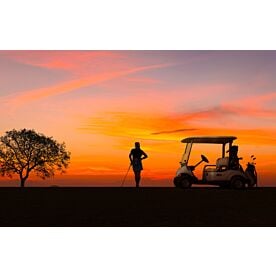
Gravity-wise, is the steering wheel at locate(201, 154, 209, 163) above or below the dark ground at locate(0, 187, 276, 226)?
above

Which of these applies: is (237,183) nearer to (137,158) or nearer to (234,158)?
(234,158)

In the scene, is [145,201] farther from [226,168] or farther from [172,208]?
[226,168]

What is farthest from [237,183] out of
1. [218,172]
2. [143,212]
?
[143,212]

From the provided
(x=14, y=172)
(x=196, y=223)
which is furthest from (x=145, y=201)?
(x=14, y=172)

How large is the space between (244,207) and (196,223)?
3.70 meters

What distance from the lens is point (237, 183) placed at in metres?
24.3

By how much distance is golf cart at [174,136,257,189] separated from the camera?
24.2 metres

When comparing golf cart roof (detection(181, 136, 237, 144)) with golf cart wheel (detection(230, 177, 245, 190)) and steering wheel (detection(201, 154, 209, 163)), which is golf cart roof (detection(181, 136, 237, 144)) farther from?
golf cart wheel (detection(230, 177, 245, 190))

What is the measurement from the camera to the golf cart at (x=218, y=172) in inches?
953

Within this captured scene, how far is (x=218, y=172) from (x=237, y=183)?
858 millimetres

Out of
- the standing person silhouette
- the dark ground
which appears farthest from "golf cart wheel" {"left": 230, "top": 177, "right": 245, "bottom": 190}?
the dark ground

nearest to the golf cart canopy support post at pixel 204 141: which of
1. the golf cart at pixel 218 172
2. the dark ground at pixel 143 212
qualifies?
the golf cart at pixel 218 172

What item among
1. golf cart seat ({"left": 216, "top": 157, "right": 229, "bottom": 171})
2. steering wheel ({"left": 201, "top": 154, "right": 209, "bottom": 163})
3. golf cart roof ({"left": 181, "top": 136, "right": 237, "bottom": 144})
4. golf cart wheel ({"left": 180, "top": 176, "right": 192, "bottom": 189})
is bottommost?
golf cart wheel ({"left": 180, "top": 176, "right": 192, "bottom": 189})

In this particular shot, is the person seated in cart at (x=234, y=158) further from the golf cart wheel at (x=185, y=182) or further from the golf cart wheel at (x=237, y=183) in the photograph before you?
the golf cart wheel at (x=185, y=182)
